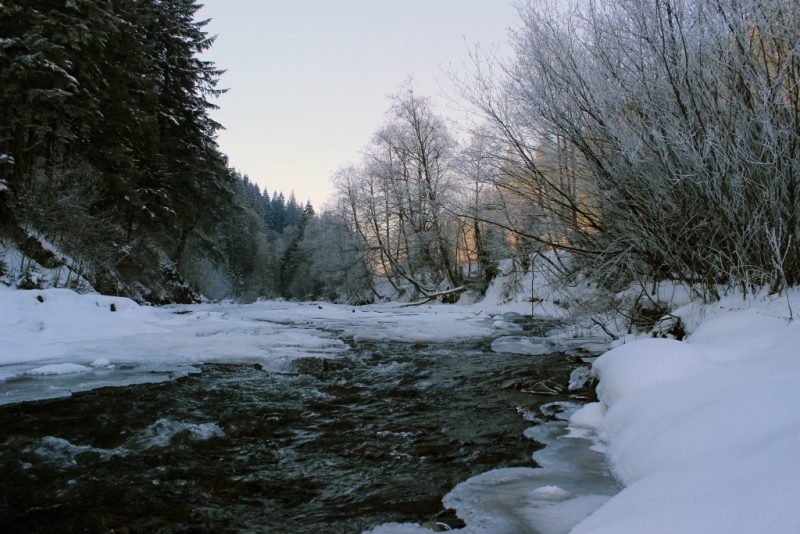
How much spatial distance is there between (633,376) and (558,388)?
128cm

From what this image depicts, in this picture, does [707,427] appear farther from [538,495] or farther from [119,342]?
[119,342]

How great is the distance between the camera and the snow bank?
1103 mm

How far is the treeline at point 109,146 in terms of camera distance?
10.4 meters

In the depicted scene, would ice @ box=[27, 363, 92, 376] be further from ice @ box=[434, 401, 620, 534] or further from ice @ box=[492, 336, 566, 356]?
ice @ box=[492, 336, 566, 356]

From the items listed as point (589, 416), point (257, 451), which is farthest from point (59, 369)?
point (589, 416)

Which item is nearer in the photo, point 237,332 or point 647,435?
point 647,435

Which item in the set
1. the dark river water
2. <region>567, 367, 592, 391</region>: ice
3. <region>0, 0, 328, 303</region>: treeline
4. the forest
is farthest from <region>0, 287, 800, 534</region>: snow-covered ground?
<region>0, 0, 328, 303</region>: treeline

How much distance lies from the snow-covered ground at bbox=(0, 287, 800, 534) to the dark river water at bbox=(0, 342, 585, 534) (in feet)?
1.01

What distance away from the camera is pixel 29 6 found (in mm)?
10320

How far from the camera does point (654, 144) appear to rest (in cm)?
Answer: 430

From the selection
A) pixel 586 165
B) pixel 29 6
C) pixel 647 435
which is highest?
pixel 29 6

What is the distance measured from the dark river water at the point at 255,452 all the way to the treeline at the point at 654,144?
2110 millimetres

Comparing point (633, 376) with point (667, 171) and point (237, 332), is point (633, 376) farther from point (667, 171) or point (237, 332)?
point (237, 332)

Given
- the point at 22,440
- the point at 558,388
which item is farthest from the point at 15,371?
the point at 558,388
